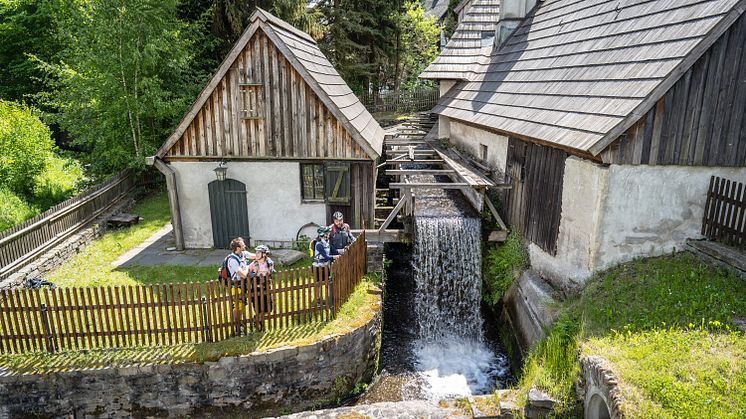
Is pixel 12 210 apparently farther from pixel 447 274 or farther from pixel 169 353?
pixel 447 274

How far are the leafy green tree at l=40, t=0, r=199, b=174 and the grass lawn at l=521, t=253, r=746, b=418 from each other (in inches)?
649

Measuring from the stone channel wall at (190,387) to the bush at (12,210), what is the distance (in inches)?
268

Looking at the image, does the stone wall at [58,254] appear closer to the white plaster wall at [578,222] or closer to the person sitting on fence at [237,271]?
the person sitting on fence at [237,271]

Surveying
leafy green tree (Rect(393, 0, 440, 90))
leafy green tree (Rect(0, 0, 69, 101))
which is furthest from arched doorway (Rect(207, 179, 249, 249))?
leafy green tree (Rect(393, 0, 440, 90))

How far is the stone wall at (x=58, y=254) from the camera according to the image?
10.8 m

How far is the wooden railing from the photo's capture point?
10.8 m

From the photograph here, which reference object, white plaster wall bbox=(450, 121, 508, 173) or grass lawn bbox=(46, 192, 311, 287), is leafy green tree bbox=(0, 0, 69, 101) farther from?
white plaster wall bbox=(450, 121, 508, 173)

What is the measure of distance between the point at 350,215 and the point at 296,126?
2.88 m

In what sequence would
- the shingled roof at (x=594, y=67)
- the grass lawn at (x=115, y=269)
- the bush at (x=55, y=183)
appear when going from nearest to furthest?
the shingled roof at (x=594, y=67)
the grass lawn at (x=115, y=269)
the bush at (x=55, y=183)

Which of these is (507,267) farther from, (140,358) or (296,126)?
(140,358)

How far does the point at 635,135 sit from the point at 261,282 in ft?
24.3

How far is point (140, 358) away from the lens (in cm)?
793

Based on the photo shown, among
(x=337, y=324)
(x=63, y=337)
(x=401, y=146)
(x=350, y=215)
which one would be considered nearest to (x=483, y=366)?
(x=337, y=324)

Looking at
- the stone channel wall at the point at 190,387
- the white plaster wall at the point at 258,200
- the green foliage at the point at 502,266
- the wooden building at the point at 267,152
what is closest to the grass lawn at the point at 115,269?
the white plaster wall at the point at 258,200
